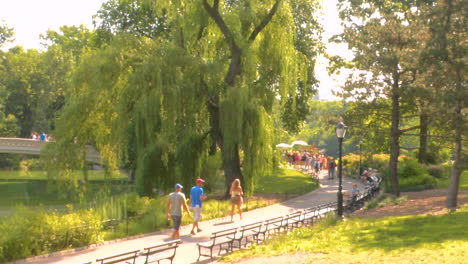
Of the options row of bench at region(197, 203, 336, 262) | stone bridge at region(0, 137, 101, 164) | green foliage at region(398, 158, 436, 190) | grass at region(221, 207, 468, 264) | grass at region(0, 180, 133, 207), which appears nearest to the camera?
grass at region(221, 207, 468, 264)

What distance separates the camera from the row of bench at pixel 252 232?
14.5m

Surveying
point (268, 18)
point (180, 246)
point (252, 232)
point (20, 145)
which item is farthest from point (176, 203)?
point (20, 145)

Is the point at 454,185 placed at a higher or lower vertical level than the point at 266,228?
higher

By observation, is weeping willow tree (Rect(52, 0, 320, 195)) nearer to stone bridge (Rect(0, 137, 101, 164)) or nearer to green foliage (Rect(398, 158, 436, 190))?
green foliage (Rect(398, 158, 436, 190))

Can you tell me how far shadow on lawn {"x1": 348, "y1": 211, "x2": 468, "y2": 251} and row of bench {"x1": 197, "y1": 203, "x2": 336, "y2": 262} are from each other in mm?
2203

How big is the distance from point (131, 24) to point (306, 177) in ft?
67.2

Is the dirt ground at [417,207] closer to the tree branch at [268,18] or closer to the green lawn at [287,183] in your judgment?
the green lawn at [287,183]

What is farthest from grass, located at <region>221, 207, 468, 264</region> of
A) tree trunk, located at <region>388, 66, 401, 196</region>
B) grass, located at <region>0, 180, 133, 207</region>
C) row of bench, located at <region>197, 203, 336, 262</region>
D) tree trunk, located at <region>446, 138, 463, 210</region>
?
grass, located at <region>0, 180, 133, 207</region>

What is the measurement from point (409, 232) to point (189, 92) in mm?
11308

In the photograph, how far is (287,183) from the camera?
40250 millimetres

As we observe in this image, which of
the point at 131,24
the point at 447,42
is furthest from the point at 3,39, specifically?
the point at 447,42

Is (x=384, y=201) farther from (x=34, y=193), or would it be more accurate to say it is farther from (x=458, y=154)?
(x=34, y=193)

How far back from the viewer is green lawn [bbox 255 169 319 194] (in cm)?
3341

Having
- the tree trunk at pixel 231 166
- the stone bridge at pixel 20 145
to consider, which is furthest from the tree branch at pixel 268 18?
the stone bridge at pixel 20 145
